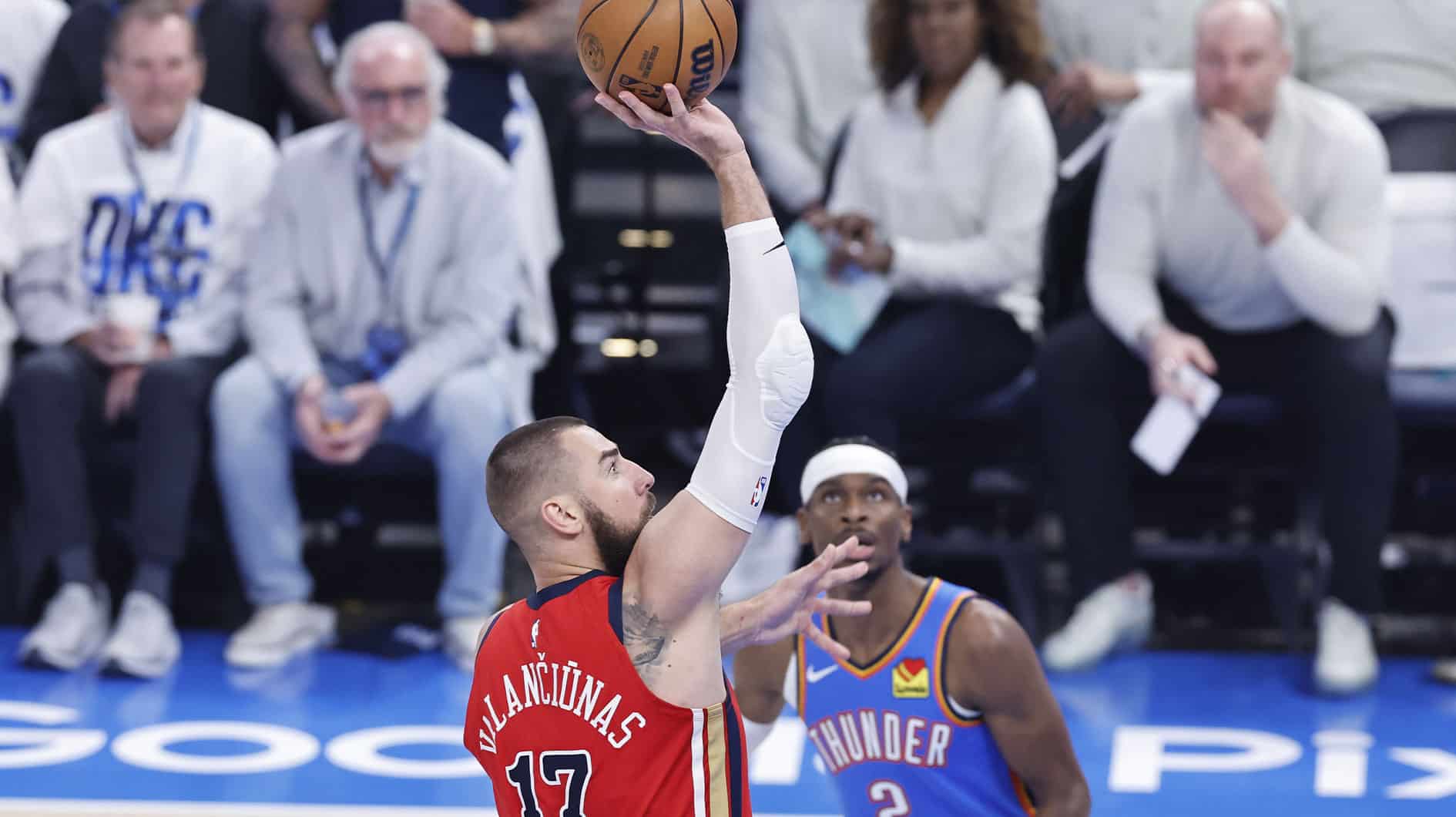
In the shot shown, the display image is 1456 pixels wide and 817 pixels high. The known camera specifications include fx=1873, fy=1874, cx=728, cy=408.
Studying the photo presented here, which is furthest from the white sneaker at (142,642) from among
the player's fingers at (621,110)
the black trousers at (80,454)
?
the player's fingers at (621,110)

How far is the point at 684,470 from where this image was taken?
583 cm

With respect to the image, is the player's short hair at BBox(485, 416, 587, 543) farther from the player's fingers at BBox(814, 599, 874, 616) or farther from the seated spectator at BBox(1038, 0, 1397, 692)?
the seated spectator at BBox(1038, 0, 1397, 692)

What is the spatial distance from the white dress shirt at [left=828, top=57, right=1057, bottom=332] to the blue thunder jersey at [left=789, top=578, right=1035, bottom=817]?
203 cm

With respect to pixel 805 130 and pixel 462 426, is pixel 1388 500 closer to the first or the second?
pixel 805 130

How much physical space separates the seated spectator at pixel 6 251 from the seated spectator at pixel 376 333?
26.2 inches

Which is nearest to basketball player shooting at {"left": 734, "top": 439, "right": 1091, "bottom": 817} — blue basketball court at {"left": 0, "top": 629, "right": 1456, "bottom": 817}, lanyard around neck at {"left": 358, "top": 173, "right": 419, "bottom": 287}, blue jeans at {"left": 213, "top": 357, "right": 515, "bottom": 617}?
blue basketball court at {"left": 0, "top": 629, "right": 1456, "bottom": 817}

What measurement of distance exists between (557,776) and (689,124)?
0.85m

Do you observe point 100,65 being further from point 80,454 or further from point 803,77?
point 803,77

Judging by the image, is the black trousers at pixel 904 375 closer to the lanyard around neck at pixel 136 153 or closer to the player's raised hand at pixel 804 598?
the lanyard around neck at pixel 136 153

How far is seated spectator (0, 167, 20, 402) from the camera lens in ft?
17.5

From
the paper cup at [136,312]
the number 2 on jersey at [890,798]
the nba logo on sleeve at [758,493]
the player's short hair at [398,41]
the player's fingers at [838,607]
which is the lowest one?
the number 2 on jersey at [890,798]

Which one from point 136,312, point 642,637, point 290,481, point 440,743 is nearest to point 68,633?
point 290,481

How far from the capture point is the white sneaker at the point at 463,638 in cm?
509

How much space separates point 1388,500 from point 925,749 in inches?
88.4
